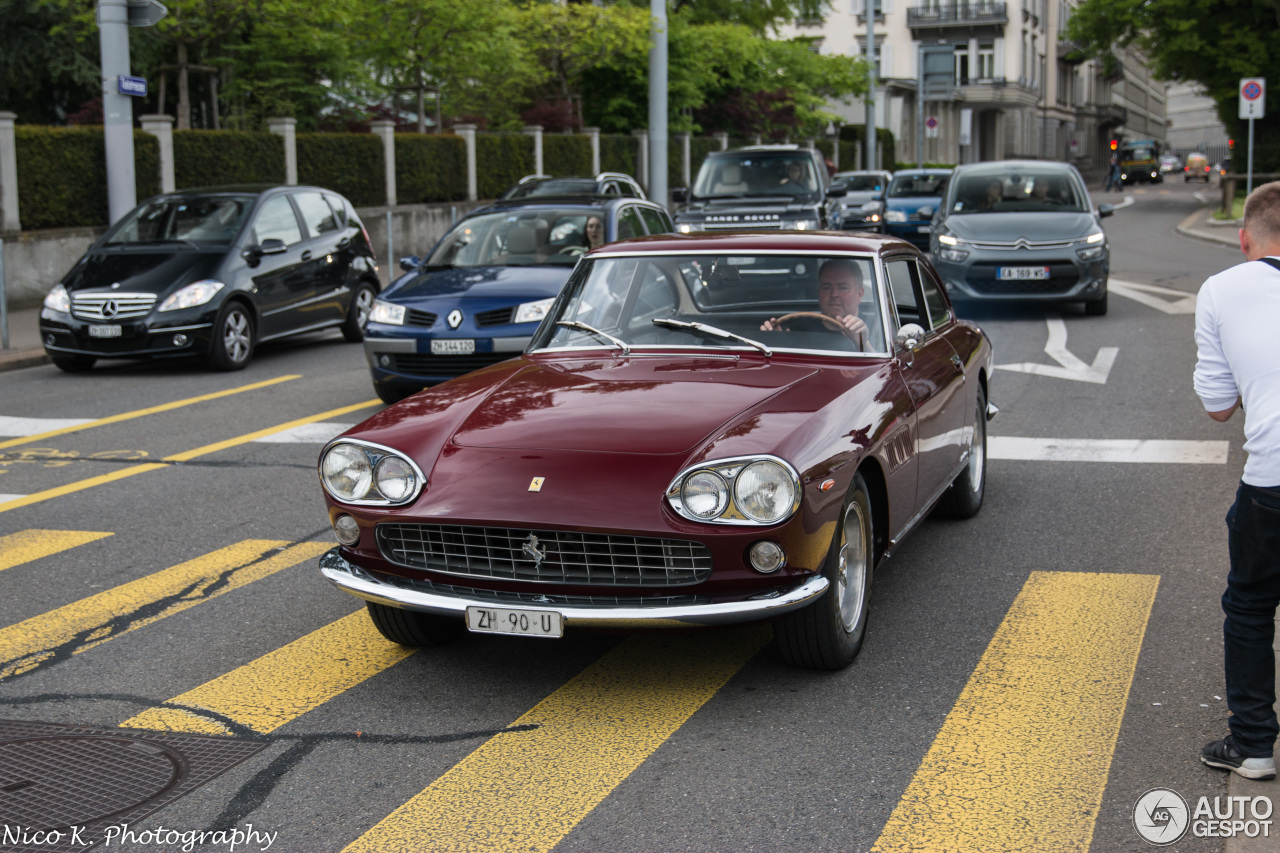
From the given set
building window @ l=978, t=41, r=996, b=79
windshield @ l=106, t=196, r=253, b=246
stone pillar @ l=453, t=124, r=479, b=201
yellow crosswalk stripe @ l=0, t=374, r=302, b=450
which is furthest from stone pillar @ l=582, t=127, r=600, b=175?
building window @ l=978, t=41, r=996, b=79

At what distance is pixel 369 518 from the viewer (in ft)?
15.2

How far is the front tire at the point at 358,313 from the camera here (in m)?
15.3

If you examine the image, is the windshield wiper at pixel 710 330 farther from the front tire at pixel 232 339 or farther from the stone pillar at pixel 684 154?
the stone pillar at pixel 684 154

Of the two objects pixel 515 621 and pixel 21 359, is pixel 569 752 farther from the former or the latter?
pixel 21 359

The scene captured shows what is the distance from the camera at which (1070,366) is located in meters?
12.4

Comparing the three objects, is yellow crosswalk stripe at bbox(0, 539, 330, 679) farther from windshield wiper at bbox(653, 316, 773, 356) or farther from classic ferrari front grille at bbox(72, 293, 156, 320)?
classic ferrari front grille at bbox(72, 293, 156, 320)

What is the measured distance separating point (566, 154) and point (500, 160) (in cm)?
323

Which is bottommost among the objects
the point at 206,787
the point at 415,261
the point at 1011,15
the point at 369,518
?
the point at 206,787

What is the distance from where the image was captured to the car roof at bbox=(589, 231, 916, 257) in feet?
19.8

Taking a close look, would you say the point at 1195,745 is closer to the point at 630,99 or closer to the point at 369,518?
the point at 369,518

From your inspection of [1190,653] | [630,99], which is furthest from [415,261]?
[630,99]

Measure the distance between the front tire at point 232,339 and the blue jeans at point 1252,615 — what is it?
1090 centimetres

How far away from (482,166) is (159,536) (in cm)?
2636

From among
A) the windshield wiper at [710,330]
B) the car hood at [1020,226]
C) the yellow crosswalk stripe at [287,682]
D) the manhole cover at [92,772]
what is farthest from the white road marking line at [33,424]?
the car hood at [1020,226]
